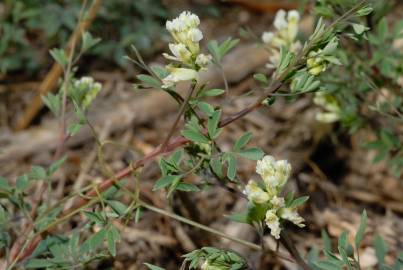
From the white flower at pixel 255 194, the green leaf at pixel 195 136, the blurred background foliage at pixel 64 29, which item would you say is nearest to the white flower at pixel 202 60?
the green leaf at pixel 195 136

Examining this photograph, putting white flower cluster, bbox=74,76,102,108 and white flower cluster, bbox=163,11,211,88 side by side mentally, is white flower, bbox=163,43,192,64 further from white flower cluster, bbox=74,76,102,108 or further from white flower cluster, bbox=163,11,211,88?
white flower cluster, bbox=74,76,102,108

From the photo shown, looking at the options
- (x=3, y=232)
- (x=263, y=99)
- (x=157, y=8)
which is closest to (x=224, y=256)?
(x=263, y=99)

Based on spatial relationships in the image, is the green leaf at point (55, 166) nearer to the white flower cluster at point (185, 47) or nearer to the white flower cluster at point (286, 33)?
the white flower cluster at point (185, 47)

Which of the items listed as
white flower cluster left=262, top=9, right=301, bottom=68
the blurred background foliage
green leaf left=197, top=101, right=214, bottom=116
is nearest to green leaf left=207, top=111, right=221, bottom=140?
green leaf left=197, top=101, right=214, bottom=116

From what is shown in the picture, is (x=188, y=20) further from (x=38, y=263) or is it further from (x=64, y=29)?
(x=64, y=29)

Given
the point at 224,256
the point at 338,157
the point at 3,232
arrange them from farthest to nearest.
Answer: the point at 338,157 → the point at 3,232 → the point at 224,256

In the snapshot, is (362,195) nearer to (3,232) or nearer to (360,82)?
(360,82)
